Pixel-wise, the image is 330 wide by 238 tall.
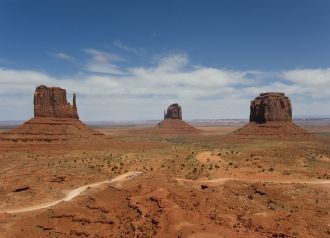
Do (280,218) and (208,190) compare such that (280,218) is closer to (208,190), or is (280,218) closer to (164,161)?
(208,190)

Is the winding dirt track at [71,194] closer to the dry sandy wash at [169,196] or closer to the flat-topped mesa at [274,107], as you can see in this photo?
the dry sandy wash at [169,196]

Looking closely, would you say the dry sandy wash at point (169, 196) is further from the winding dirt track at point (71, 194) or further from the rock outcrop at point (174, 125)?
the rock outcrop at point (174, 125)

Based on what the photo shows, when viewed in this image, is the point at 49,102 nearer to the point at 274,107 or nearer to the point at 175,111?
the point at 274,107

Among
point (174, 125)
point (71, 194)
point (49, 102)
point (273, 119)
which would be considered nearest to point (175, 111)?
point (174, 125)

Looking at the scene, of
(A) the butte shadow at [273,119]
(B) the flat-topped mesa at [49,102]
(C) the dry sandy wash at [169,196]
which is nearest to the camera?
(C) the dry sandy wash at [169,196]

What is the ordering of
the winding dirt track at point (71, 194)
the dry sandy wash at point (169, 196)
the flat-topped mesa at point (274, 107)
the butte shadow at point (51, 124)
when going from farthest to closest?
the flat-topped mesa at point (274, 107)
the butte shadow at point (51, 124)
the winding dirt track at point (71, 194)
the dry sandy wash at point (169, 196)

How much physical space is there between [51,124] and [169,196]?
184 feet

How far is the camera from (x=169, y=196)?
3538 cm

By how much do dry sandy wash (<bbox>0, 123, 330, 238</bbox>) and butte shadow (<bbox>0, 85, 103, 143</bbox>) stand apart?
53.9 feet

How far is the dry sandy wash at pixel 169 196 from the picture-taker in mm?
30703

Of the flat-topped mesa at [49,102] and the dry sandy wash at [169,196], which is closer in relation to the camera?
the dry sandy wash at [169,196]

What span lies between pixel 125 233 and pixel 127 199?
6500 millimetres

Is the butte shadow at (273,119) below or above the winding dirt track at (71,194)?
above

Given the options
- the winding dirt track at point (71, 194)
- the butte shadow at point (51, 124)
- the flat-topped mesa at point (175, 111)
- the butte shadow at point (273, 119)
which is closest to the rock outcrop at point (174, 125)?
the flat-topped mesa at point (175, 111)
